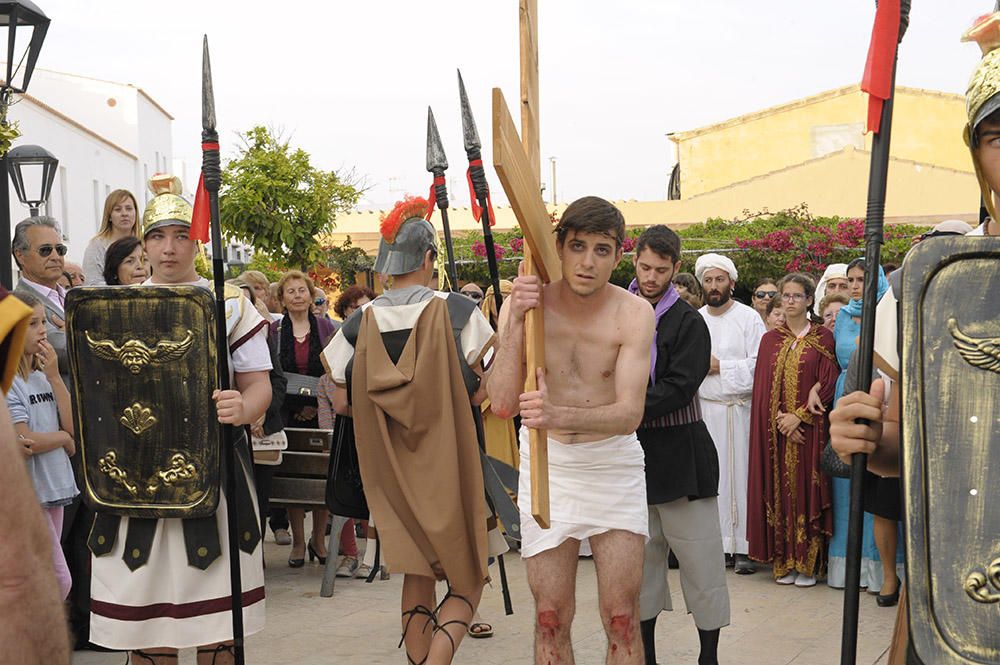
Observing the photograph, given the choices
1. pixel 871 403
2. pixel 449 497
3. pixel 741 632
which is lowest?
pixel 741 632

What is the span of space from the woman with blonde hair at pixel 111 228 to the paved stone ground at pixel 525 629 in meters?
2.13

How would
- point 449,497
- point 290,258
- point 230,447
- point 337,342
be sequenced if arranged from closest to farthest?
point 230,447 → point 449,497 → point 337,342 → point 290,258

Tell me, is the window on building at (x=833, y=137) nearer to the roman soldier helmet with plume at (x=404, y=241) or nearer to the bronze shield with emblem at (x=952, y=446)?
the roman soldier helmet with plume at (x=404, y=241)

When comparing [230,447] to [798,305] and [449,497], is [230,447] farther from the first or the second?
[798,305]

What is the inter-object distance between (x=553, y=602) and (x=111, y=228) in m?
3.95

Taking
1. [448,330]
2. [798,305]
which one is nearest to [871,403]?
[448,330]

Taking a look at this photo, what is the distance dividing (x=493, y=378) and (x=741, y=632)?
2.85 meters

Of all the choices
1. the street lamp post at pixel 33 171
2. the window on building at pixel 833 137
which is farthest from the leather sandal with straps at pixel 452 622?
the window on building at pixel 833 137

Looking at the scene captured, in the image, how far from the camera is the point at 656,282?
18.7ft

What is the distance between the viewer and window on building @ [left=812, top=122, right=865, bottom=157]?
117ft

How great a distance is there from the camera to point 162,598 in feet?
14.4

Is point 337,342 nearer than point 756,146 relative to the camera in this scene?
Yes

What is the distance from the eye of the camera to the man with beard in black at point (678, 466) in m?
5.46

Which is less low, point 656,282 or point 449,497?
point 656,282
